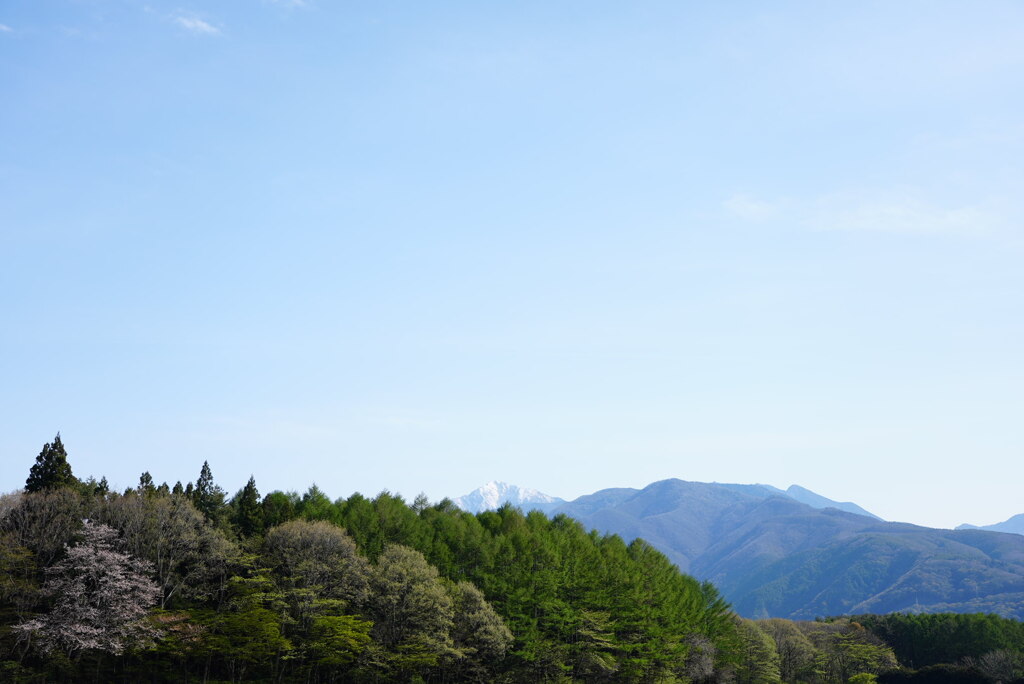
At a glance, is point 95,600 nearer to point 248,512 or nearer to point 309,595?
point 309,595

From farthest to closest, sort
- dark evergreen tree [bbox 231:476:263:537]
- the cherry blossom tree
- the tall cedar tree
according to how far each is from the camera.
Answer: dark evergreen tree [bbox 231:476:263:537]
the tall cedar tree
the cherry blossom tree

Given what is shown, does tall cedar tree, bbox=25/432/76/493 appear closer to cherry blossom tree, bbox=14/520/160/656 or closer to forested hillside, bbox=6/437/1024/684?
forested hillside, bbox=6/437/1024/684

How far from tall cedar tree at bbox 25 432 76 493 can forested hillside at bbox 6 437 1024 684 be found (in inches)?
8.8

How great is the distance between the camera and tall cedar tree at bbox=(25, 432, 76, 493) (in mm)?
87812

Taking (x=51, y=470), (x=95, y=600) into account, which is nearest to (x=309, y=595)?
(x=95, y=600)

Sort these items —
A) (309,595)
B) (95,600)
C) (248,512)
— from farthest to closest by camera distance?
(248,512), (309,595), (95,600)

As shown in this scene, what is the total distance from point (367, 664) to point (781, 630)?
80.6 meters

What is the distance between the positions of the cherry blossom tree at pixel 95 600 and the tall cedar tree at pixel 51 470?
1206 cm

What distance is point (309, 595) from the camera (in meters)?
80.3

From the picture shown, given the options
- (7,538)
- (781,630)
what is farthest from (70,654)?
(781,630)

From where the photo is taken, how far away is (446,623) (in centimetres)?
8119

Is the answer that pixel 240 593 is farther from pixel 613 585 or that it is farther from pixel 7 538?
pixel 613 585

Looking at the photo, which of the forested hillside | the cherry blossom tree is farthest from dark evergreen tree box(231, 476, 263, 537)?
the cherry blossom tree

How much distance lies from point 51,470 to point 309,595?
34210 mm
